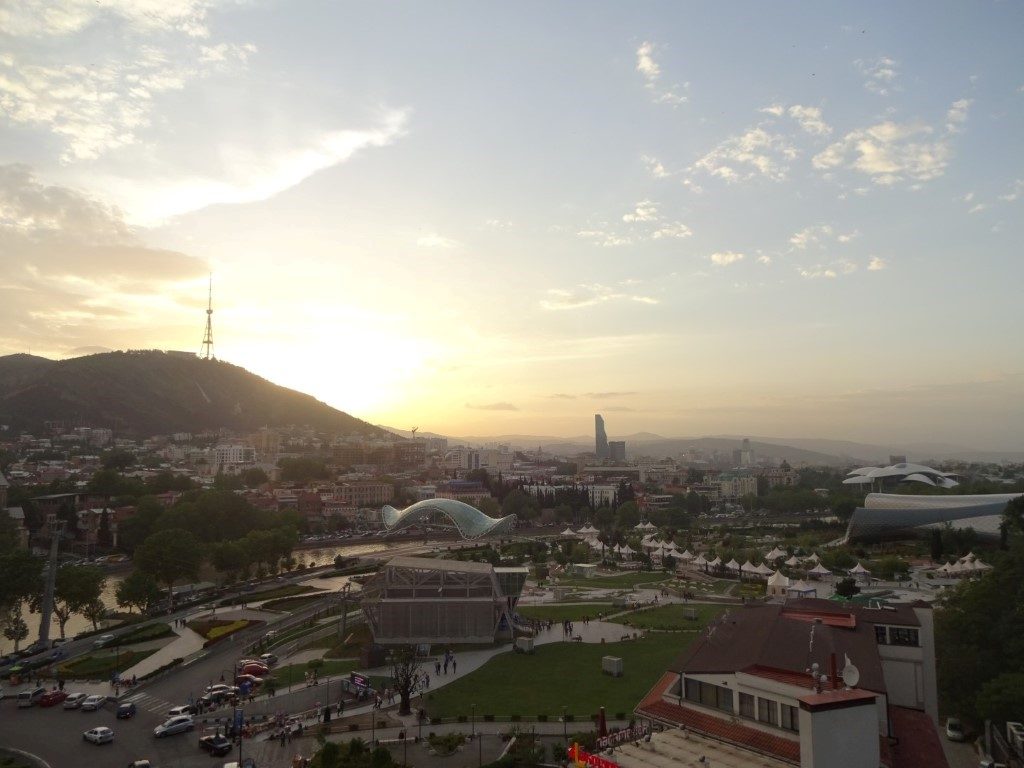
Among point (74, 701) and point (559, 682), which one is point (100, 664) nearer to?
point (74, 701)

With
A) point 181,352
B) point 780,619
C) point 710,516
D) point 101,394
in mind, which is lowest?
point 710,516

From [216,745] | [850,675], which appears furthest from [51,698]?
[850,675]

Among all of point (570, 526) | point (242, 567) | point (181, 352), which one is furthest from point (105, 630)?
point (181, 352)

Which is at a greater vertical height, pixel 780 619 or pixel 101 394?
pixel 101 394

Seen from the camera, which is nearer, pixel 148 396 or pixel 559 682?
pixel 559 682

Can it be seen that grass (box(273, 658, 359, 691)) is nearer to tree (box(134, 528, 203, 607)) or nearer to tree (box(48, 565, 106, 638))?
tree (box(48, 565, 106, 638))

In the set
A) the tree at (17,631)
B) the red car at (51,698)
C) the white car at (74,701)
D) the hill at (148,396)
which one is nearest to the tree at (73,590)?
the tree at (17,631)

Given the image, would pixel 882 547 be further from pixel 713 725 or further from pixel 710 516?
pixel 713 725
